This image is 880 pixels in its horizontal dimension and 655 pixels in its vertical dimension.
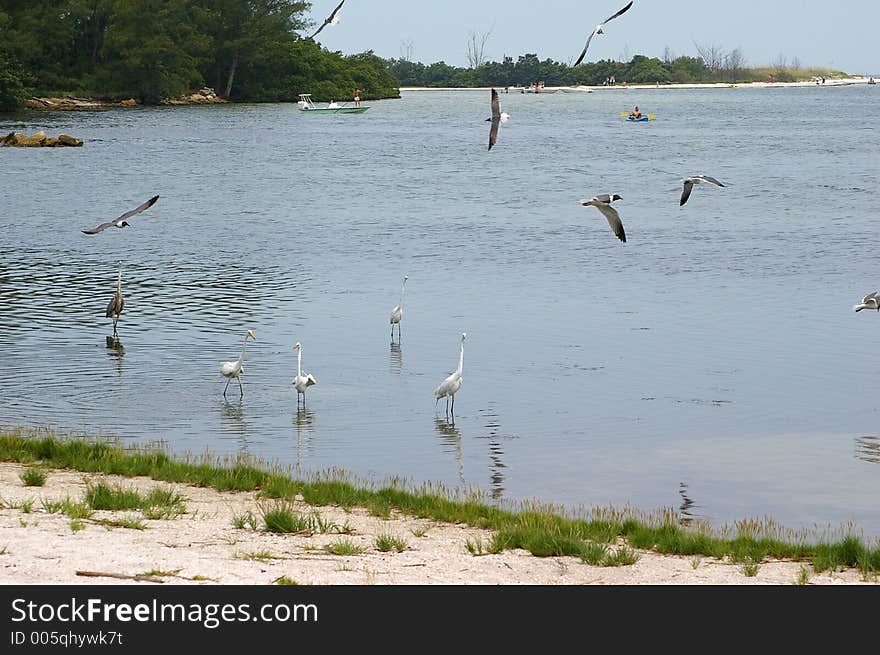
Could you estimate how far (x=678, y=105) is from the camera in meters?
148

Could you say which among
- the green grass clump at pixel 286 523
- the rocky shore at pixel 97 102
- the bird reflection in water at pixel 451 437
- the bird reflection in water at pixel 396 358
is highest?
the rocky shore at pixel 97 102

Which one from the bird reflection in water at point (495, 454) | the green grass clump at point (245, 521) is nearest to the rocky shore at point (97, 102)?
the bird reflection in water at point (495, 454)

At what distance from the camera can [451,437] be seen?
15922mm

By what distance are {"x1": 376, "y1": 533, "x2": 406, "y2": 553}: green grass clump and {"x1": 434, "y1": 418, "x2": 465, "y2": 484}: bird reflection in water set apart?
4.13 m

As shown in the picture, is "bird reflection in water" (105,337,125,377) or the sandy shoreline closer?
the sandy shoreline

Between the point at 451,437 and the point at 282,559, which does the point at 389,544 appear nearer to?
the point at 282,559

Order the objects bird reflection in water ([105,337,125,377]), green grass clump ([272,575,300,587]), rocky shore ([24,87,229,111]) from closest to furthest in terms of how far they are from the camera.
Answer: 1. green grass clump ([272,575,300,587])
2. bird reflection in water ([105,337,125,377])
3. rocky shore ([24,87,229,111])

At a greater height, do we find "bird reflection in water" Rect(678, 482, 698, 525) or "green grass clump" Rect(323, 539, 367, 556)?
"green grass clump" Rect(323, 539, 367, 556)

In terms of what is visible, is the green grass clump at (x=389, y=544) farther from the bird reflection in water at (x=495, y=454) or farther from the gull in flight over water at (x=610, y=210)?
the gull in flight over water at (x=610, y=210)

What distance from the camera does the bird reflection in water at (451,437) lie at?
14.8m

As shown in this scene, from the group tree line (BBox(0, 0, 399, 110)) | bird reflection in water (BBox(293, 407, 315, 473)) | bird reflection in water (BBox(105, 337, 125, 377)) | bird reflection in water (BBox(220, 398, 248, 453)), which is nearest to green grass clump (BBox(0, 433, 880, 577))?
bird reflection in water (BBox(293, 407, 315, 473))

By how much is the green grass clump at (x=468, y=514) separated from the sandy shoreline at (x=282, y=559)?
0.55 ft

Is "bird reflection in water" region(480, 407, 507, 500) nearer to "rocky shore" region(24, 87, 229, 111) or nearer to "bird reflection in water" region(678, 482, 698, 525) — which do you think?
"bird reflection in water" region(678, 482, 698, 525)

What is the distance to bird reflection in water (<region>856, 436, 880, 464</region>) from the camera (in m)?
15.0
